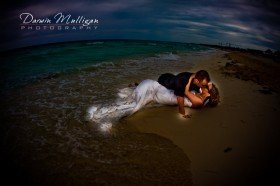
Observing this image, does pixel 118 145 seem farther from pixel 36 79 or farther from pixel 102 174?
pixel 36 79

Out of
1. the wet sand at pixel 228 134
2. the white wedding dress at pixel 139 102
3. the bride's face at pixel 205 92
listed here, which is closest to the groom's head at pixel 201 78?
the bride's face at pixel 205 92

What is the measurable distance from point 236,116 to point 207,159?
6.63 ft

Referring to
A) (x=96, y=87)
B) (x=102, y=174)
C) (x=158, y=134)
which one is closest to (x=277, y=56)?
(x=96, y=87)

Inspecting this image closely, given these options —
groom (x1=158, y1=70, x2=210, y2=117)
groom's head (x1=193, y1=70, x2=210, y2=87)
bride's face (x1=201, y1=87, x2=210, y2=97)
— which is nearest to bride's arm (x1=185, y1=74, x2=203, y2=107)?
groom (x1=158, y1=70, x2=210, y2=117)

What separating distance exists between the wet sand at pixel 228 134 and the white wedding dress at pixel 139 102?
183mm

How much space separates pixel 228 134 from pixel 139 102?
1.93 m

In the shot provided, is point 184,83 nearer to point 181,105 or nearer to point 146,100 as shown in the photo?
point 181,105

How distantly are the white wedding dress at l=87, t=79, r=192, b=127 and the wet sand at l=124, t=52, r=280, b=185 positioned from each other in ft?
0.60

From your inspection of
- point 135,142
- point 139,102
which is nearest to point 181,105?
point 139,102

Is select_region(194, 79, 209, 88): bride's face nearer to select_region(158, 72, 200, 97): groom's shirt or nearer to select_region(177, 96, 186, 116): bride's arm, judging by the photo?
select_region(158, 72, 200, 97): groom's shirt

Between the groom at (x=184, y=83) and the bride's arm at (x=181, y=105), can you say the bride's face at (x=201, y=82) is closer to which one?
the groom at (x=184, y=83)

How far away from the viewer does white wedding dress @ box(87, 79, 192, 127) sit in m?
5.07

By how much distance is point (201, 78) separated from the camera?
504cm

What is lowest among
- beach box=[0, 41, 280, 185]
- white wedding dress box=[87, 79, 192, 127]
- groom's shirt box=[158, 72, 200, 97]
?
beach box=[0, 41, 280, 185]
